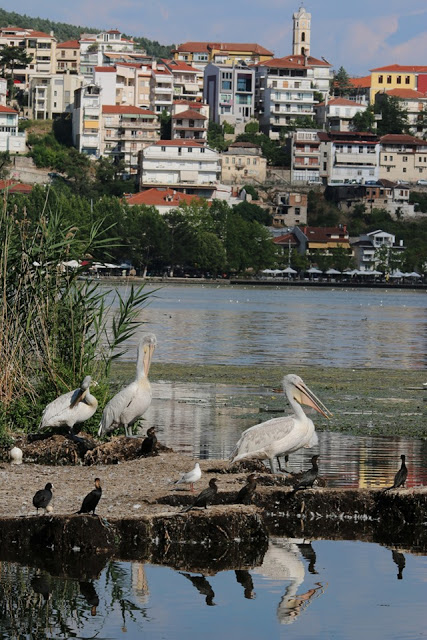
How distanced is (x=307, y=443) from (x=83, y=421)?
294cm

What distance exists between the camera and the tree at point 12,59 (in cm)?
17362

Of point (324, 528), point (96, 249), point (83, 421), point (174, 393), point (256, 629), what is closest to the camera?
point (256, 629)

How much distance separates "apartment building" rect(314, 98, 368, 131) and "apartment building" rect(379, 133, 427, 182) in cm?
657

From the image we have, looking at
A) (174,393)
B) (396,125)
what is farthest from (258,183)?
(174,393)

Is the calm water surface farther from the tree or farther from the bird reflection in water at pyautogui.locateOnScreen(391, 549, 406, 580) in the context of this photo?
the tree

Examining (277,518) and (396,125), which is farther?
(396,125)

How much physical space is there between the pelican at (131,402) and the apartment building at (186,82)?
177m

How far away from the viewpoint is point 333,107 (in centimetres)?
18025

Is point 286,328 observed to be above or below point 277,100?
below

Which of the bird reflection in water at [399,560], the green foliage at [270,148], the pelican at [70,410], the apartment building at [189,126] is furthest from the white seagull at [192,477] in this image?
the green foliage at [270,148]

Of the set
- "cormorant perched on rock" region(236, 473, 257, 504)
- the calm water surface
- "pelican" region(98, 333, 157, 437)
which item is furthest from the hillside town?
→ "cormorant perched on rock" region(236, 473, 257, 504)

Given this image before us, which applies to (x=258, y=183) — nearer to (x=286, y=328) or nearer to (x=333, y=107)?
(x=333, y=107)

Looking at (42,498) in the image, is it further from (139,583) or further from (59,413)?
(59,413)

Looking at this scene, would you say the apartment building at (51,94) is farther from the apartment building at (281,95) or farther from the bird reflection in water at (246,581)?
the bird reflection in water at (246,581)
